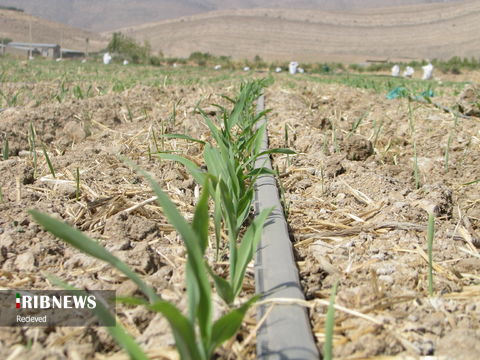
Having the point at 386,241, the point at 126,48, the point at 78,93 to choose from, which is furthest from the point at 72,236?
the point at 126,48

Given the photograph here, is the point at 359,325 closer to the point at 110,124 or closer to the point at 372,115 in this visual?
the point at 110,124

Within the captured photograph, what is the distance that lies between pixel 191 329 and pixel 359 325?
37 centimetres

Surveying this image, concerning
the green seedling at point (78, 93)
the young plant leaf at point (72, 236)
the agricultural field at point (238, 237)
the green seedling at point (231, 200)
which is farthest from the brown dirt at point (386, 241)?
the green seedling at point (78, 93)

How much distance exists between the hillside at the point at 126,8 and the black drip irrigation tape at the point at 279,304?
114 meters

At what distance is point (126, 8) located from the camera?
11288cm

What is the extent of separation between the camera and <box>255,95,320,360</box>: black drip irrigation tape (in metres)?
0.70

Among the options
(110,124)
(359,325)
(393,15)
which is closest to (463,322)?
(359,325)

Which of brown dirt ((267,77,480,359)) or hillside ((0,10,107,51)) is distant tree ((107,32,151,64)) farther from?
brown dirt ((267,77,480,359))

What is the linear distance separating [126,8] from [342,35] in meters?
75.3

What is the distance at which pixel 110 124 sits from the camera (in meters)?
2.70

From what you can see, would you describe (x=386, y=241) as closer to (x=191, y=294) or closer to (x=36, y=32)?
(x=191, y=294)

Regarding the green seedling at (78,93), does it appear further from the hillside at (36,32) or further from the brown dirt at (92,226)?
the hillside at (36,32)

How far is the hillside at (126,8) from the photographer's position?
10944 cm

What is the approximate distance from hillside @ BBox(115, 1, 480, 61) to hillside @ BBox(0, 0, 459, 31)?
48.9 meters
